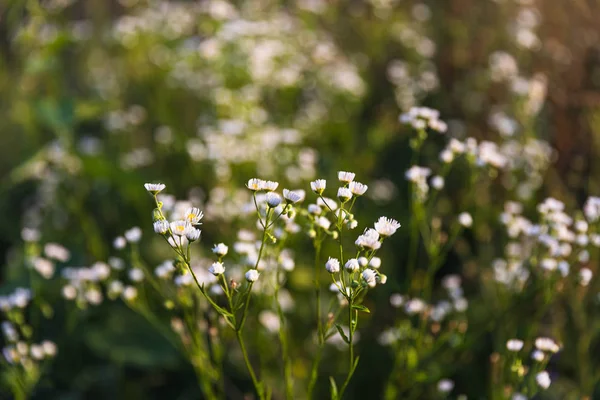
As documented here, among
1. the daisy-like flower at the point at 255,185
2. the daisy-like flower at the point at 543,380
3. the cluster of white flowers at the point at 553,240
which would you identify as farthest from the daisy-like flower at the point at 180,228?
the cluster of white flowers at the point at 553,240

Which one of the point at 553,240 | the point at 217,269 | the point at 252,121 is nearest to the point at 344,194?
the point at 217,269

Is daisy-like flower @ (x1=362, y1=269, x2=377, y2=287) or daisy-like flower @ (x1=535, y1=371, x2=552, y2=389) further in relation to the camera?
daisy-like flower @ (x1=535, y1=371, x2=552, y2=389)

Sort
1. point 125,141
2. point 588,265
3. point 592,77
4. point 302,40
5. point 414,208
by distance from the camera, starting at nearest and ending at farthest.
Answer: point 414,208 → point 588,265 → point 592,77 → point 125,141 → point 302,40

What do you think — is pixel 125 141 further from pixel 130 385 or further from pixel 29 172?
pixel 130 385

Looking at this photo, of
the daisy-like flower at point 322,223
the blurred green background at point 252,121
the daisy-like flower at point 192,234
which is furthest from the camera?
the blurred green background at point 252,121

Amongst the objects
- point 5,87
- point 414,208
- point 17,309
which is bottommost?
point 5,87

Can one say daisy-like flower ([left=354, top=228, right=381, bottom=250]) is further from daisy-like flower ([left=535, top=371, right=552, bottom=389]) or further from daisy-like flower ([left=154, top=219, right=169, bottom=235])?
daisy-like flower ([left=535, top=371, right=552, bottom=389])

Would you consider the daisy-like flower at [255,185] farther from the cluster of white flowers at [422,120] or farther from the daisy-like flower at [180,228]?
the cluster of white flowers at [422,120]

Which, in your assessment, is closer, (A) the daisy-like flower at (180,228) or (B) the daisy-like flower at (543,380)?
(A) the daisy-like flower at (180,228)

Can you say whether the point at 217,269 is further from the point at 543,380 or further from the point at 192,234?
the point at 543,380

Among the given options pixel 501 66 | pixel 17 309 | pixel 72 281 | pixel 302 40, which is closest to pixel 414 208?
pixel 72 281

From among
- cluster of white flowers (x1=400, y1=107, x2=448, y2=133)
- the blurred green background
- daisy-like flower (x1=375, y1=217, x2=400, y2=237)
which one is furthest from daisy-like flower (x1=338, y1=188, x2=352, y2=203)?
the blurred green background
